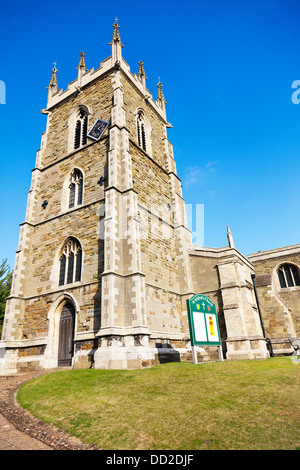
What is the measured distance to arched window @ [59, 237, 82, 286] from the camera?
639 inches

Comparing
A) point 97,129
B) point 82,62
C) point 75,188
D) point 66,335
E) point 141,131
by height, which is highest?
point 82,62

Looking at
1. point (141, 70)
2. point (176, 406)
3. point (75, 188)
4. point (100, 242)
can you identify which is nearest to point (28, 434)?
point (176, 406)

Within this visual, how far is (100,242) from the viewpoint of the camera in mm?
15555

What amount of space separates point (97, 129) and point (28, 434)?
17.9 m

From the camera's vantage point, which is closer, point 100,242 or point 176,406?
point 176,406

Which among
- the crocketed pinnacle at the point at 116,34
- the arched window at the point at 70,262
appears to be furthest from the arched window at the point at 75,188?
the crocketed pinnacle at the point at 116,34

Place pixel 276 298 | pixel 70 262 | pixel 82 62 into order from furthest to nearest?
pixel 82 62 < pixel 276 298 < pixel 70 262

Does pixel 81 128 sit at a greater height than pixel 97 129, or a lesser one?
greater

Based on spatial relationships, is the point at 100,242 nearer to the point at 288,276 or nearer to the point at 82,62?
the point at 288,276

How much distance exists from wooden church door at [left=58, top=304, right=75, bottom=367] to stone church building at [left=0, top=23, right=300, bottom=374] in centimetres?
8

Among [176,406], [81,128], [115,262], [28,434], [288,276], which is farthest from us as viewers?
[288,276]

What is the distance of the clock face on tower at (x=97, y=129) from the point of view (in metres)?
19.2

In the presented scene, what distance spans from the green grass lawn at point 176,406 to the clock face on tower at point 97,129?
48.8ft
